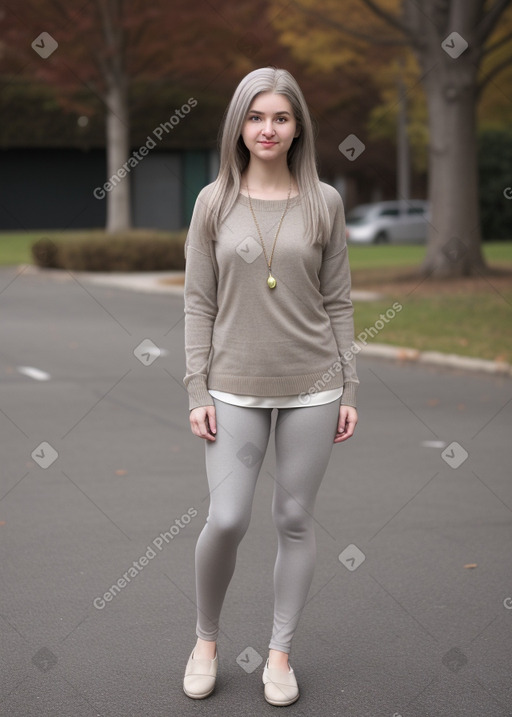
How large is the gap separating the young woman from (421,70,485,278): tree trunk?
1622 cm

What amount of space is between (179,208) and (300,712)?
44.5 m

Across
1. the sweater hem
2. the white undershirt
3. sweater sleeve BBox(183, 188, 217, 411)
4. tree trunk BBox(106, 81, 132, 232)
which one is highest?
sweater sleeve BBox(183, 188, 217, 411)

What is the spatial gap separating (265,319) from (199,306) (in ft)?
0.75

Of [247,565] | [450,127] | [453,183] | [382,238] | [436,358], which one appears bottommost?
[382,238]

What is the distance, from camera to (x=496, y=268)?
2070 centimetres

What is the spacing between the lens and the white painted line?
34.8ft

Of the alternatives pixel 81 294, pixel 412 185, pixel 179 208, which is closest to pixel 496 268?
pixel 81 294

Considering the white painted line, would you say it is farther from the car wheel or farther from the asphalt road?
the car wheel

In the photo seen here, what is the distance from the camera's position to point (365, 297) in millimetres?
17484

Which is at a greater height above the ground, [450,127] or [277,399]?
[277,399]

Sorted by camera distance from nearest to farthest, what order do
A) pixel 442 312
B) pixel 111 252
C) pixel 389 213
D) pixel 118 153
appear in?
pixel 442 312 → pixel 111 252 → pixel 118 153 → pixel 389 213

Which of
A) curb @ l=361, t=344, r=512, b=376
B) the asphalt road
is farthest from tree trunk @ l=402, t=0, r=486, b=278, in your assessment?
the asphalt road

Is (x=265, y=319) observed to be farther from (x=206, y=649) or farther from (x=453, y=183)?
(x=453, y=183)

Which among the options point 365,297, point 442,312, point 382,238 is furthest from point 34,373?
point 382,238
